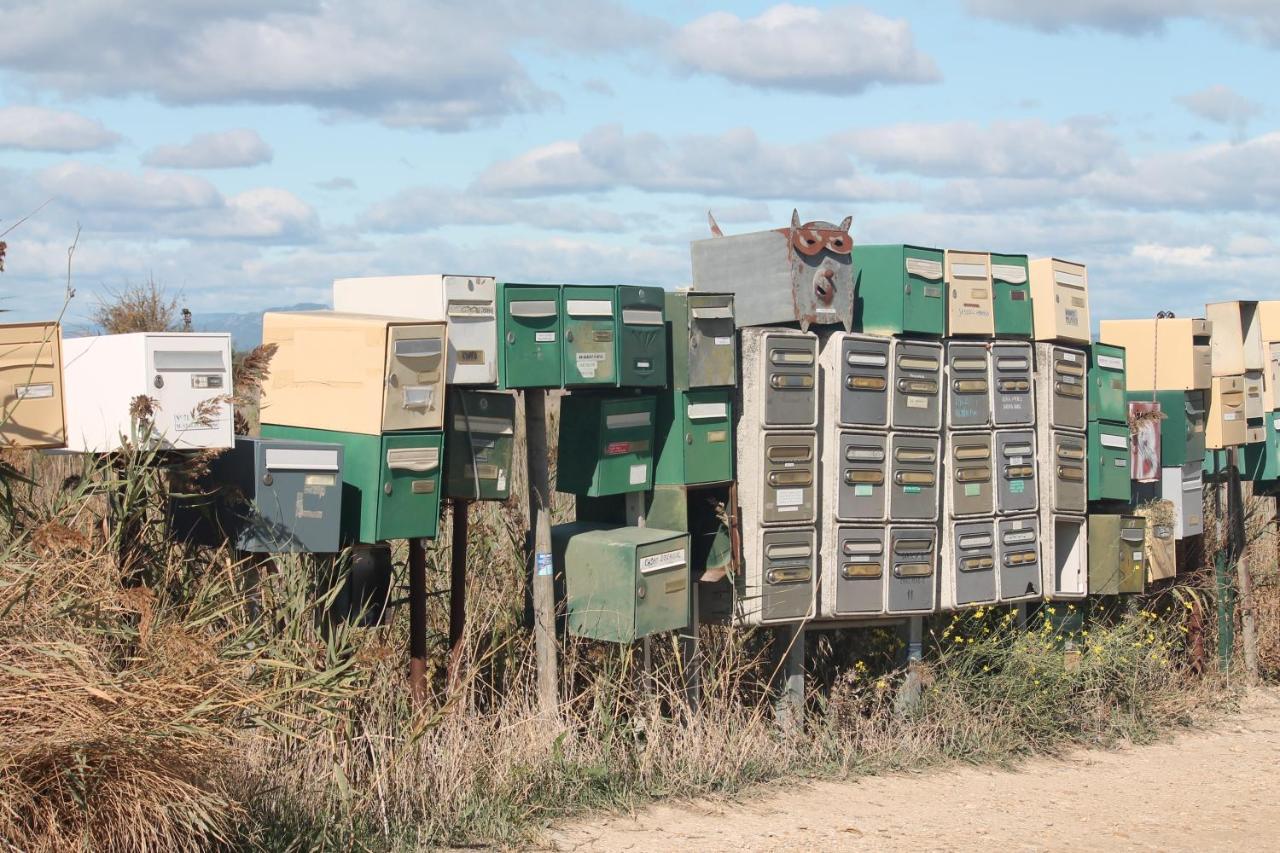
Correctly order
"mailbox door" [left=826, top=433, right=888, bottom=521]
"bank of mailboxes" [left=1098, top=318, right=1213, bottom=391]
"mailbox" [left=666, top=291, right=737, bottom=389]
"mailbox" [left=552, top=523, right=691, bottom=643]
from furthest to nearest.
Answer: "bank of mailboxes" [left=1098, top=318, right=1213, bottom=391] < "mailbox door" [left=826, top=433, right=888, bottom=521] < "mailbox" [left=666, top=291, right=737, bottom=389] < "mailbox" [left=552, top=523, right=691, bottom=643]

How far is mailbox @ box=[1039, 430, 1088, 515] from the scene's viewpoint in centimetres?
861

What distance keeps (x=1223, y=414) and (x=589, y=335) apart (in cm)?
550

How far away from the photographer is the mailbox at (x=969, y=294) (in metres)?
8.10

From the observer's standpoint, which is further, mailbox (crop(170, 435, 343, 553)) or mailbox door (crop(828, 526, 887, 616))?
mailbox door (crop(828, 526, 887, 616))

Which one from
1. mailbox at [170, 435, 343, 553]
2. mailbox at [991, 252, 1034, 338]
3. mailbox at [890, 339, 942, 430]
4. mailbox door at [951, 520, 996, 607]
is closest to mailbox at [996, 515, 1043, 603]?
mailbox door at [951, 520, 996, 607]

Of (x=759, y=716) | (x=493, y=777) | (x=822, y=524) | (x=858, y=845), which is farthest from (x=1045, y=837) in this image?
(x=493, y=777)

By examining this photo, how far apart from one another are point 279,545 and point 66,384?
1.15m

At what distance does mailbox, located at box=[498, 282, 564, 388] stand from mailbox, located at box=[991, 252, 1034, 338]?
9.93 feet

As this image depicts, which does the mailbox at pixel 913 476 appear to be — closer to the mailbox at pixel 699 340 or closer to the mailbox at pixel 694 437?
the mailbox at pixel 694 437

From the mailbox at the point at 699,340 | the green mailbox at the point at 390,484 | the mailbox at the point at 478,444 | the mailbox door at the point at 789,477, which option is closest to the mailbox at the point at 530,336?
the mailbox at the point at 478,444

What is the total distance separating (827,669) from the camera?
28.1 ft

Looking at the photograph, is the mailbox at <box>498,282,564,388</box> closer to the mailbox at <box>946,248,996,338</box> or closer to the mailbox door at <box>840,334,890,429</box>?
the mailbox door at <box>840,334,890,429</box>

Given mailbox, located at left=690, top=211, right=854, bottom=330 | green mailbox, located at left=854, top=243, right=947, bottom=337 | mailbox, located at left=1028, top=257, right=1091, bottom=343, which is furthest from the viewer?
mailbox, located at left=1028, top=257, right=1091, bottom=343

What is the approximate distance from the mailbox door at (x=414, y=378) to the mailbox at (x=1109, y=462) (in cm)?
450
